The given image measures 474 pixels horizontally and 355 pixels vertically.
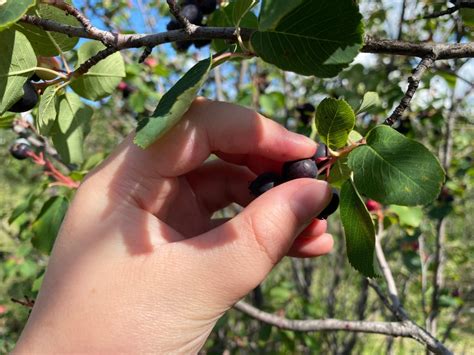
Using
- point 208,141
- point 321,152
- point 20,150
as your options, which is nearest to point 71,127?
point 208,141

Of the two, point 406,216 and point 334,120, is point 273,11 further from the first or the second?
point 406,216

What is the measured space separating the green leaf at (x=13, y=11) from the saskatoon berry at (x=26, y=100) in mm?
293

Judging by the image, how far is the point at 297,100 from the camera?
357 cm

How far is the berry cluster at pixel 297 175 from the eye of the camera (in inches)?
38.3

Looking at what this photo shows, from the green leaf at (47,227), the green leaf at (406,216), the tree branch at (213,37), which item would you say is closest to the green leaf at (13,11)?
the tree branch at (213,37)

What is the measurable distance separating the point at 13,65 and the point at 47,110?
5.9 inches

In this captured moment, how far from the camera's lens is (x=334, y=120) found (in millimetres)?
869

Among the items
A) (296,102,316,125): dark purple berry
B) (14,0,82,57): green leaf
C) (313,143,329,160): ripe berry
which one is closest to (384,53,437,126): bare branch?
(313,143,329,160): ripe berry

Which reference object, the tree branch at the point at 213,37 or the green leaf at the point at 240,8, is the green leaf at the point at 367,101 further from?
the green leaf at the point at 240,8

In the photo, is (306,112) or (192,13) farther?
(306,112)

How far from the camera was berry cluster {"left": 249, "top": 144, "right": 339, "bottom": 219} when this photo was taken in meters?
0.97

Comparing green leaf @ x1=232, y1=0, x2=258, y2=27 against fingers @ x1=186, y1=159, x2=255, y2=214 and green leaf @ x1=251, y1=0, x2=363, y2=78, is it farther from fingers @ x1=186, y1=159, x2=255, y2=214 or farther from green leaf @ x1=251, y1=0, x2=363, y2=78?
fingers @ x1=186, y1=159, x2=255, y2=214

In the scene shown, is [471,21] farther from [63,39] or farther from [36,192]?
[36,192]

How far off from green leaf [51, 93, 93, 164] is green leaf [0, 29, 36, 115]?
20 cm
